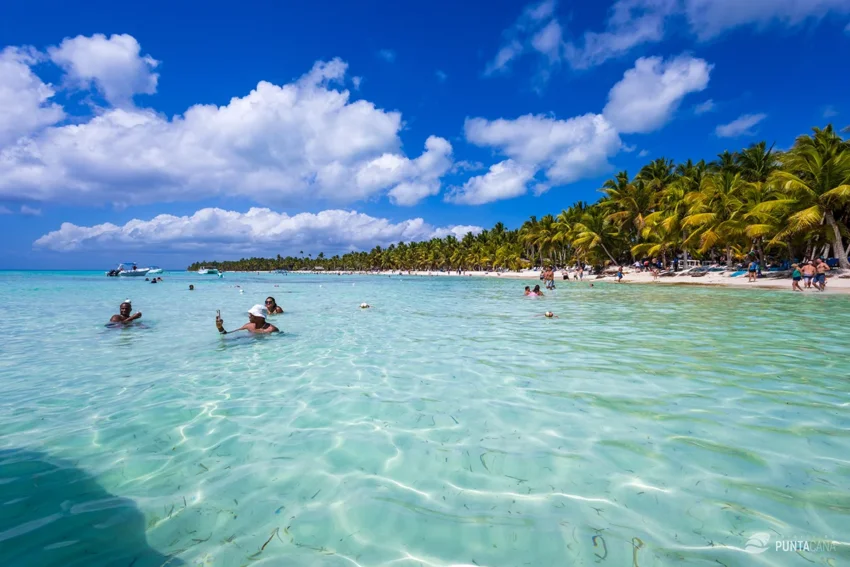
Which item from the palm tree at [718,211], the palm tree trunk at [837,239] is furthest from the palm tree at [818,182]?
the palm tree at [718,211]

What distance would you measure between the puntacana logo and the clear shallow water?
46mm

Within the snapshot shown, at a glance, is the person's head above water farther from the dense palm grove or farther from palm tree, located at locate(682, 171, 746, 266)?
palm tree, located at locate(682, 171, 746, 266)

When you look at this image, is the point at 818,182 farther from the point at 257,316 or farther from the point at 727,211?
the point at 257,316

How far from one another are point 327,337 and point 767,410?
9.72 meters

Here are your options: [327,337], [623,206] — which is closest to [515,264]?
[623,206]

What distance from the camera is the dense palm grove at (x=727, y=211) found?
30.5 meters

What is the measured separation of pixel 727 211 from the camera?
39500 mm

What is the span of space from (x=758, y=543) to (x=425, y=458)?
8.78 ft

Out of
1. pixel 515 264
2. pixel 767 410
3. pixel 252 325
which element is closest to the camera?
pixel 767 410

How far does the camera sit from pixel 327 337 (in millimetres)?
11797

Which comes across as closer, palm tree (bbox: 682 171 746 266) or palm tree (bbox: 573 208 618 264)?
palm tree (bbox: 682 171 746 266)

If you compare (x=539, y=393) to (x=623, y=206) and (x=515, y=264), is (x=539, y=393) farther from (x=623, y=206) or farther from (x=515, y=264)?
(x=515, y=264)

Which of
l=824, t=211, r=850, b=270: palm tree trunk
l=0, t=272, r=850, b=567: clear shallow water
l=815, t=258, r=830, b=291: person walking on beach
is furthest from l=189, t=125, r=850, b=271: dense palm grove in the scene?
l=0, t=272, r=850, b=567: clear shallow water

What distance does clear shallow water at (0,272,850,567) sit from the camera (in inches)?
115
